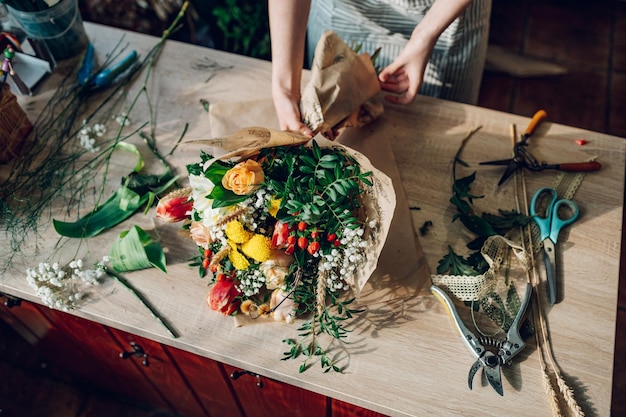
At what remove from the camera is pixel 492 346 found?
3.08 feet

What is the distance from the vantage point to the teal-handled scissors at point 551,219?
988 millimetres

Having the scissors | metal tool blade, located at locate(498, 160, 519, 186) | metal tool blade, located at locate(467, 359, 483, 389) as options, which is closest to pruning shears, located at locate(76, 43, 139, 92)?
the scissors

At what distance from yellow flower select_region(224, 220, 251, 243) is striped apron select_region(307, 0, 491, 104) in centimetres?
64

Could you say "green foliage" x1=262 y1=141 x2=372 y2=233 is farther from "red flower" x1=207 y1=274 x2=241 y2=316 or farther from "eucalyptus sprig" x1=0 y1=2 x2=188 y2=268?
"eucalyptus sprig" x1=0 y1=2 x2=188 y2=268

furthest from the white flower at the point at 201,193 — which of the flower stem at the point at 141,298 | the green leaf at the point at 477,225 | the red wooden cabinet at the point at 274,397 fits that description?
the green leaf at the point at 477,225

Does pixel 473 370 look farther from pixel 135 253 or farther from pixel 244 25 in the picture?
pixel 244 25

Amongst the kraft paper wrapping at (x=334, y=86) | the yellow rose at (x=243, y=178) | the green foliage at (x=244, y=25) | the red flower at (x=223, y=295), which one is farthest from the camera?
the green foliage at (x=244, y=25)

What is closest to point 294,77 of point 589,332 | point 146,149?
point 146,149

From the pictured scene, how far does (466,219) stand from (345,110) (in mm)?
312

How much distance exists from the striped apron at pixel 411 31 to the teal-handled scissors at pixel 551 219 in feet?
1.36

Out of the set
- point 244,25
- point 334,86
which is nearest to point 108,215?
point 334,86

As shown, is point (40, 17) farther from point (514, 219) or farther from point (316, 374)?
point (514, 219)

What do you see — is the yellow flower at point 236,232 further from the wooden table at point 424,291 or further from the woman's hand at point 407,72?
the woman's hand at point 407,72

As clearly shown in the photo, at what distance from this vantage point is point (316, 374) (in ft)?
3.06
